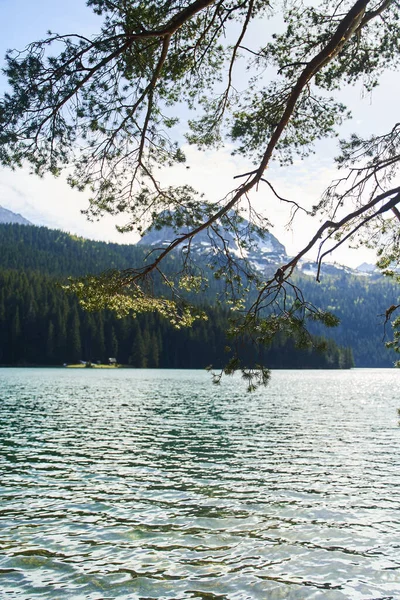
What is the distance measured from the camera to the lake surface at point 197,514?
8055 mm

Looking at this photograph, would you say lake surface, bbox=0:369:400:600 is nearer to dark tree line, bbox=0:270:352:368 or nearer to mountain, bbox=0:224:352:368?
dark tree line, bbox=0:270:352:368

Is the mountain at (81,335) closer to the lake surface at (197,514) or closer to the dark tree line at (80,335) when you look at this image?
the dark tree line at (80,335)

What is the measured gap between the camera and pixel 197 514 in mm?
11422

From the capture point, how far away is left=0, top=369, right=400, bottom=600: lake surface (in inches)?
317

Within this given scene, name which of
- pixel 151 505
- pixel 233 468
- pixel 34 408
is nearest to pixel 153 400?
pixel 34 408

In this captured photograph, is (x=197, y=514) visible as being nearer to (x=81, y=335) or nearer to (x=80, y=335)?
(x=80, y=335)

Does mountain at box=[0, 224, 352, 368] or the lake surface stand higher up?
mountain at box=[0, 224, 352, 368]

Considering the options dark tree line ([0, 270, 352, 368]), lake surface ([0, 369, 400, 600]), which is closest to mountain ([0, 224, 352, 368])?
dark tree line ([0, 270, 352, 368])

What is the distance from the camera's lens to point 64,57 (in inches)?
364

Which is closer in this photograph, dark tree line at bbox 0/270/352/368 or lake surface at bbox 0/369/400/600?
lake surface at bbox 0/369/400/600

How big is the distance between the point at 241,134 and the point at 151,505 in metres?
8.33

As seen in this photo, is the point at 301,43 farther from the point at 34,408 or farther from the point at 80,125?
the point at 34,408

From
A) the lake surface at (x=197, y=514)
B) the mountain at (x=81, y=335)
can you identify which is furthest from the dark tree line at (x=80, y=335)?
the lake surface at (x=197, y=514)

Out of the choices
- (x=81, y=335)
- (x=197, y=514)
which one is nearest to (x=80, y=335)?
(x=81, y=335)
